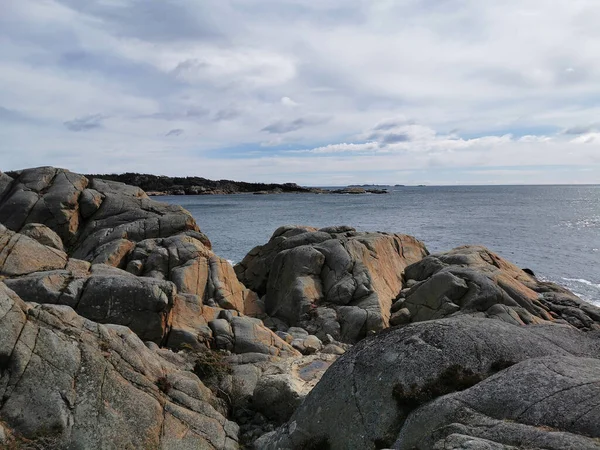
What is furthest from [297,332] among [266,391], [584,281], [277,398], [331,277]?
[584,281]

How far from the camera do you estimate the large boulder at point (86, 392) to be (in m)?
11.2

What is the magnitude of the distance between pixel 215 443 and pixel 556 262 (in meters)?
50.3

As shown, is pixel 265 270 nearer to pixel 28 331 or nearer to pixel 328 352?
pixel 328 352

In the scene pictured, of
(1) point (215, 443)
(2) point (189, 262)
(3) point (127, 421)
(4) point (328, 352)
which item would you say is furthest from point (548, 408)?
(2) point (189, 262)

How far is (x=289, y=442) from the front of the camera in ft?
34.8

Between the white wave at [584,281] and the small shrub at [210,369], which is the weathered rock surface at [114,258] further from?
the white wave at [584,281]

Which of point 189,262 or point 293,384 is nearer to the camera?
point 293,384

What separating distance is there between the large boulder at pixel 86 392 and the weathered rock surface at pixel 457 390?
8.12ft

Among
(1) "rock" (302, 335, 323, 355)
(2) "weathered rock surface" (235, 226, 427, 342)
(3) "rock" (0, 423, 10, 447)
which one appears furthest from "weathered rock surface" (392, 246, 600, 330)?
(3) "rock" (0, 423, 10, 447)

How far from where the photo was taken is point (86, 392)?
1197cm

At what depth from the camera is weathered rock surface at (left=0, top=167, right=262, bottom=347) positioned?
18.5 metres

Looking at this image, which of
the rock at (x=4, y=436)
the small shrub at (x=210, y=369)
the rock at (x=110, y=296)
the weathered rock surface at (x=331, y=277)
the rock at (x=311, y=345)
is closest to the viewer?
the rock at (x=4, y=436)

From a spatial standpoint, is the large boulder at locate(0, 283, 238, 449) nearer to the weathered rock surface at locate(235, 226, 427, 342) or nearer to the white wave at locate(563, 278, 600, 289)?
the weathered rock surface at locate(235, 226, 427, 342)

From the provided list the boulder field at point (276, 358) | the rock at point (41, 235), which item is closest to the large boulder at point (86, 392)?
the boulder field at point (276, 358)
